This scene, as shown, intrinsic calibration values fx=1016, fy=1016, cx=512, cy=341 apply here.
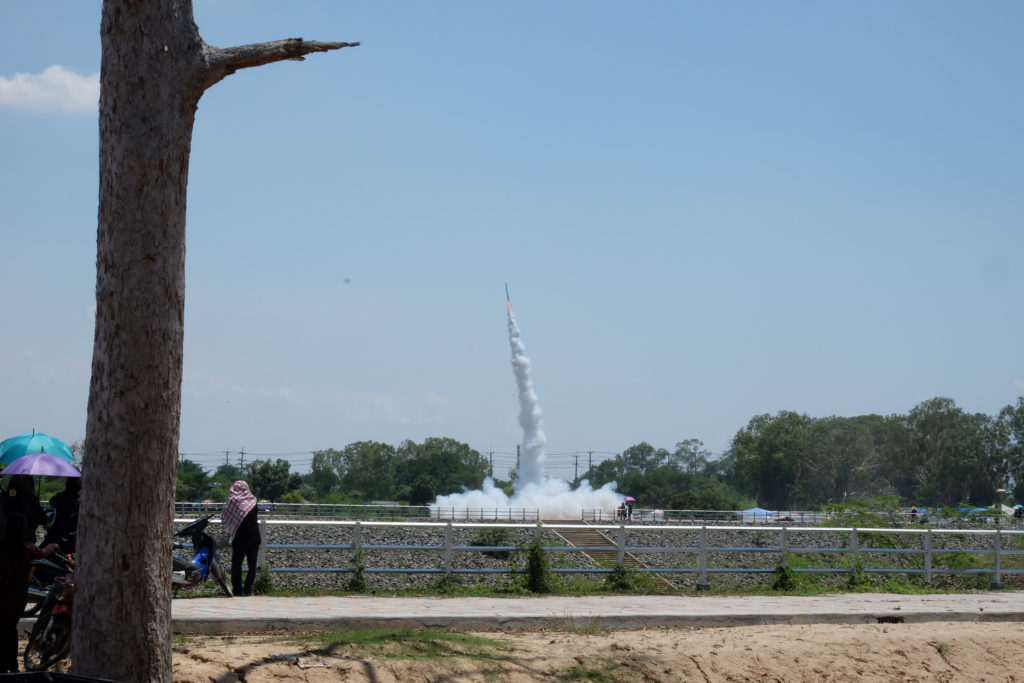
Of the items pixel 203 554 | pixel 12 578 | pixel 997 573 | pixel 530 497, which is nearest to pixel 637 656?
pixel 12 578

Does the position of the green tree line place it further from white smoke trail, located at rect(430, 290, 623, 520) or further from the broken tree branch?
the broken tree branch

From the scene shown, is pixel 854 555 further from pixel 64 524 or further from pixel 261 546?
pixel 64 524

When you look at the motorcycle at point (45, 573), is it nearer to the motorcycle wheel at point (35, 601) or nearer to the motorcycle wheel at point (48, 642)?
the motorcycle wheel at point (35, 601)

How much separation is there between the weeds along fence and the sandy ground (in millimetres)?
3114

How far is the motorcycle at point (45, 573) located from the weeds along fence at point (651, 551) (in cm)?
419

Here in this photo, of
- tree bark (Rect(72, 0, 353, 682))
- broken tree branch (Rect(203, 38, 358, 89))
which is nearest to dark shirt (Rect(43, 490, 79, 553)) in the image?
tree bark (Rect(72, 0, 353, 682))

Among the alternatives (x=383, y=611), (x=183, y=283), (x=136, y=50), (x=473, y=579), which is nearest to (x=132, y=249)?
(x=183, y=283)

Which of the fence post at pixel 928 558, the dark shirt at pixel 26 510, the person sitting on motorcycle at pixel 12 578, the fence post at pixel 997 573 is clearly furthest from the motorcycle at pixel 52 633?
the fence post at pixel 997 573

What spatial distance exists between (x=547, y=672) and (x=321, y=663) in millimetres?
2143

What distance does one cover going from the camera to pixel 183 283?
727 cm

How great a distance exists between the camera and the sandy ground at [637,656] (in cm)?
877

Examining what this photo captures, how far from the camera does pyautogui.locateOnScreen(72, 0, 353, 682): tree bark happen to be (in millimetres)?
6883

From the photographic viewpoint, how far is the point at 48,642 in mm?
8758

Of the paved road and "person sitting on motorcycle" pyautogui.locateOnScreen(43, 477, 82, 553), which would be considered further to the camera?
the paved road
